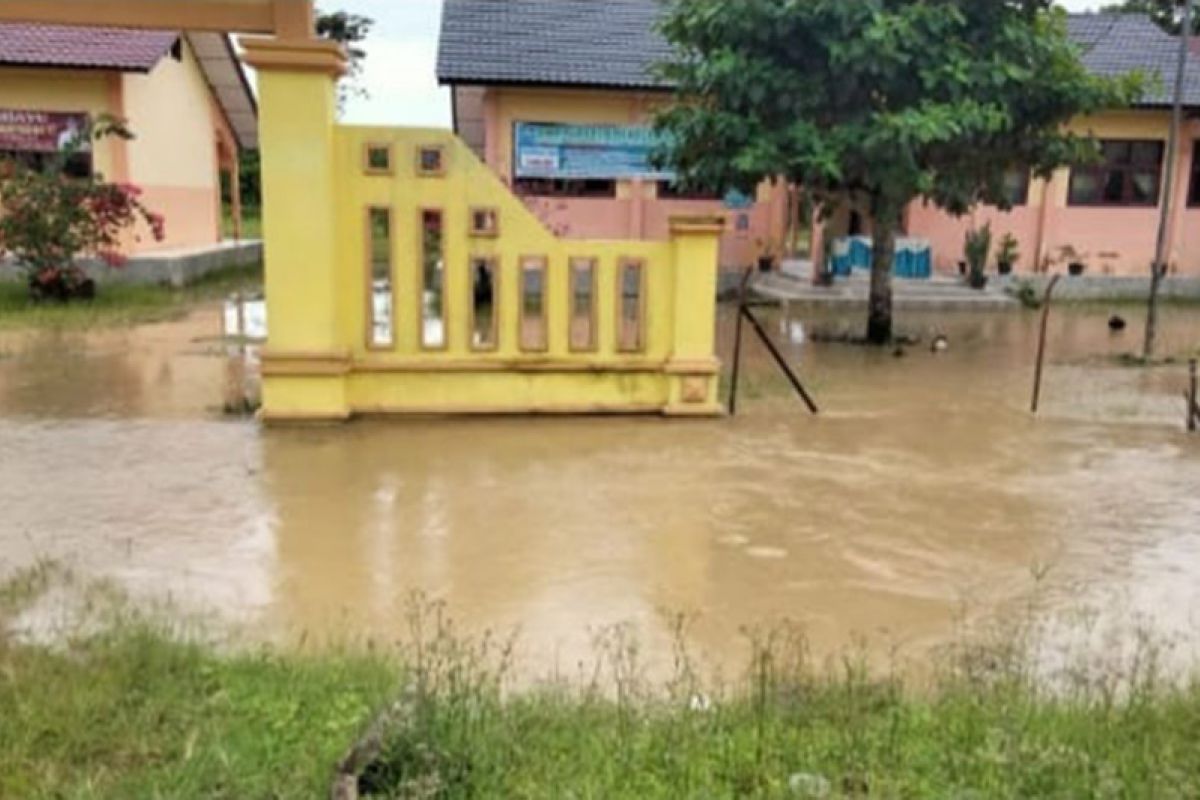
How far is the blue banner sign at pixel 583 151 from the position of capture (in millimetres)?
17266

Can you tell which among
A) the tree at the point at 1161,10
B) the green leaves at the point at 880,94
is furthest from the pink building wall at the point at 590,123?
the tree at the point at 1161,10

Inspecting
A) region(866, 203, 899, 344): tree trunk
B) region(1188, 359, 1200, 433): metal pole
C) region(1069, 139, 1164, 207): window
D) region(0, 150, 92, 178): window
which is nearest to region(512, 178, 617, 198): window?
region(866, 203, 899, 344): tree trunk

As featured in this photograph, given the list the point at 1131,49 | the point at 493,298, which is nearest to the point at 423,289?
the point at 493,298

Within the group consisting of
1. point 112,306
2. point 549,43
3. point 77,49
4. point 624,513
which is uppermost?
point 549,43

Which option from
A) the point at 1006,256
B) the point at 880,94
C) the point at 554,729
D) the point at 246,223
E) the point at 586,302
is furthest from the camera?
the point at 246,223

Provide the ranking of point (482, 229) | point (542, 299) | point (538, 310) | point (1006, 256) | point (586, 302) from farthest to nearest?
point (1006, 256)
point (538, 310)
point (586, 302)
point (542, 299)
point (482, 229)

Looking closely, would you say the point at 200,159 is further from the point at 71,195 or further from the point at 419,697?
the point at 419,697

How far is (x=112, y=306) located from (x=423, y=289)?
7869 millimetres

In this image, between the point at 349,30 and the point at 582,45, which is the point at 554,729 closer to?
the point at 582,45

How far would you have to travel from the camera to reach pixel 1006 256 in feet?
61.0

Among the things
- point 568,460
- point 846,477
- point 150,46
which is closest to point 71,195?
point 150,46

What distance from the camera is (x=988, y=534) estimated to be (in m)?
5.49

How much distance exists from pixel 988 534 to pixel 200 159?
18798 millimetres

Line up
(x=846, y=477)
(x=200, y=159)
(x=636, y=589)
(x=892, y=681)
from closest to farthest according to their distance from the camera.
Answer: (x=892, y=681) → (x=636, y=589) → (x=846, y=477) → (x=200, y=159)
